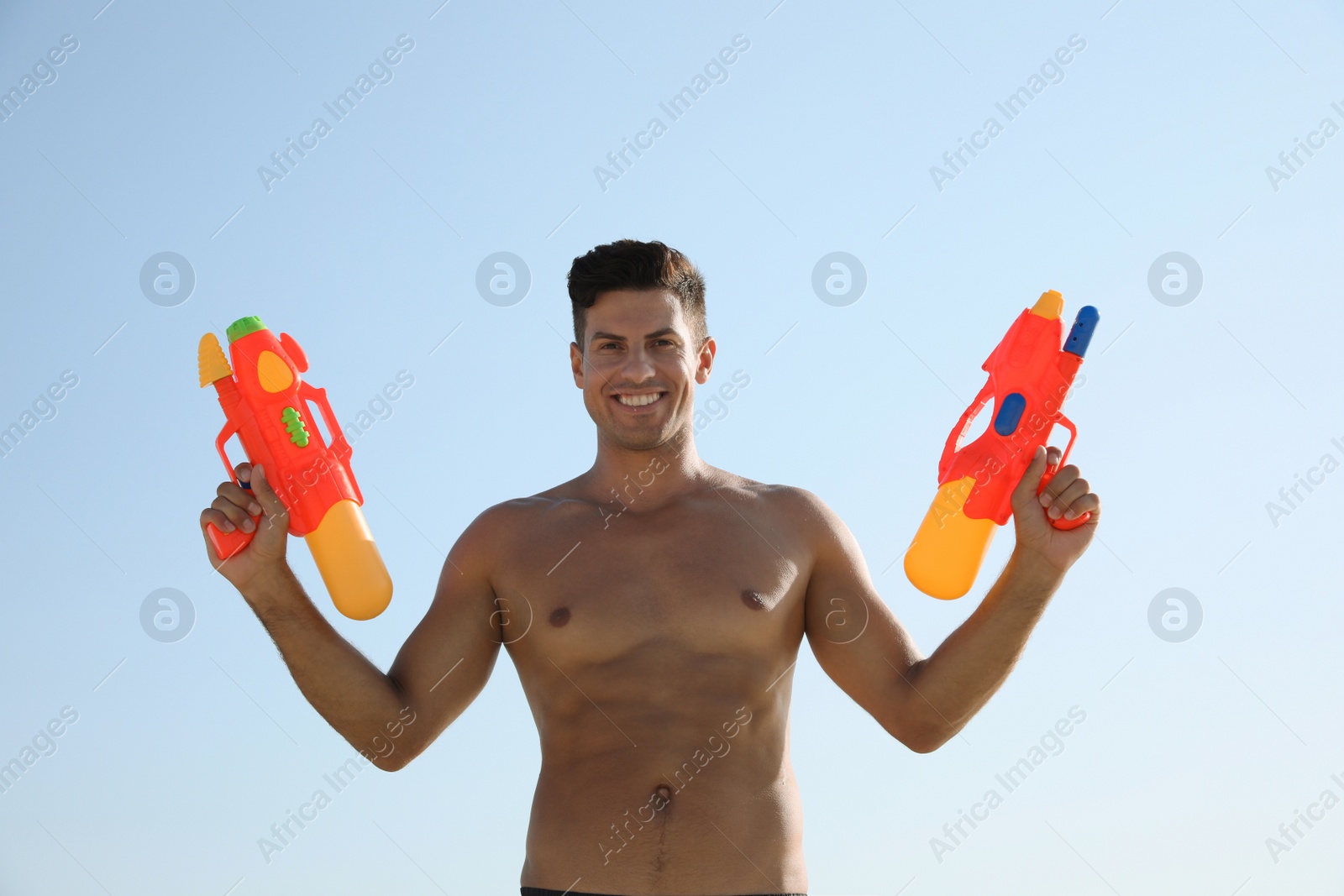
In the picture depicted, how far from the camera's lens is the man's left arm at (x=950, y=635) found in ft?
11.3

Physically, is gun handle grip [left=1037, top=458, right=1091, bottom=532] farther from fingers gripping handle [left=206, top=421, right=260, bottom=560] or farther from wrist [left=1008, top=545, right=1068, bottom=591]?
fingers gripping handle [left=206, top=421, right=260, bottom=560]

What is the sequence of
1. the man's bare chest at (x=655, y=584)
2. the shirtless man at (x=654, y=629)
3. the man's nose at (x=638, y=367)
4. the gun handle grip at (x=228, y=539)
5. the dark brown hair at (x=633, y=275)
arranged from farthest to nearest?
the dark brown hair at (x=633, y=275), the man's nose at (x=638, y=367), the man's bare chest at (x=655, y=584), the shirtless man at (x=654, y=629), the gun handle grip at (x=228, y=539)

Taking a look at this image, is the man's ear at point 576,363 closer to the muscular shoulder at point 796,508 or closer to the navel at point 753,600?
the muscular shoulder at point 796,508

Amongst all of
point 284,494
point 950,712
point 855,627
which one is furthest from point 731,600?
point 284,494

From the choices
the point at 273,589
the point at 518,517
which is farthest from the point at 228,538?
the point at 518,517

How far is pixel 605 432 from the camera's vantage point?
4.22 m

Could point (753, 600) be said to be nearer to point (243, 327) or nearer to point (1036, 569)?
point (1036, 569)

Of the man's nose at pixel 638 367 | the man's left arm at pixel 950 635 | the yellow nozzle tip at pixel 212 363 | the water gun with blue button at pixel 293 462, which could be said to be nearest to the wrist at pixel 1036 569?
the man's left arm at pixel 950 635

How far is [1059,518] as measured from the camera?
3.43 meters

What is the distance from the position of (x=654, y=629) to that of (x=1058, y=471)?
4.25 ft

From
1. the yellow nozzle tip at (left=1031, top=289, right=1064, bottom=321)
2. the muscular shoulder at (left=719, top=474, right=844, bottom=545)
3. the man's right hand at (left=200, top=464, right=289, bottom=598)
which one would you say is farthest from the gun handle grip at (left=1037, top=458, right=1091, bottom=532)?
the man's right hand at (left=200, top=464, right=289, bottom=598)

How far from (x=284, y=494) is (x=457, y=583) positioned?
74 centimetres

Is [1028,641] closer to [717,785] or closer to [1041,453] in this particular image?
[1041,453]

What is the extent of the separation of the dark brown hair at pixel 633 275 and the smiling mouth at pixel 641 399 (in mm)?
311
